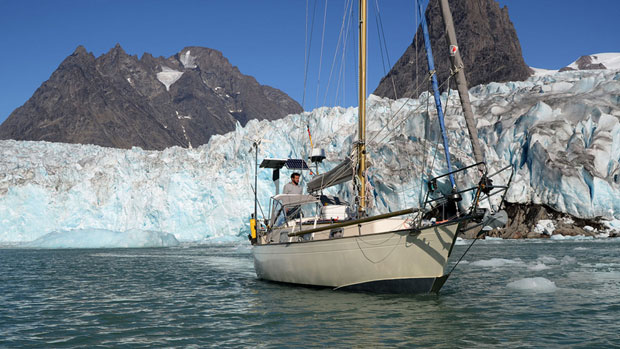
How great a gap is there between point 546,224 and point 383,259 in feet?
122

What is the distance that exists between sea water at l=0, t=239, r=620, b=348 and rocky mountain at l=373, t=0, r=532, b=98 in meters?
95.0

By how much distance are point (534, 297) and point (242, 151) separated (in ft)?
130

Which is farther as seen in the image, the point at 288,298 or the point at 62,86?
the point at 62,86

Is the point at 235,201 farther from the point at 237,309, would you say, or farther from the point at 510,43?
the point at 510,43

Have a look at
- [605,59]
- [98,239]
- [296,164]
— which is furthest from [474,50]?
[296,164]

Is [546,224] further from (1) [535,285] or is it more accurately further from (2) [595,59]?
(2) [595,59]

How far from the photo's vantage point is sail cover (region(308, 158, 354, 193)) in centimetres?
1599

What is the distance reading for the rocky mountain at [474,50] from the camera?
108m

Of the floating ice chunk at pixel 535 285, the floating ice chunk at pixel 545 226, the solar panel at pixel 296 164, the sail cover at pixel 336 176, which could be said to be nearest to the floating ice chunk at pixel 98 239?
the solar panel at pixel 296 164

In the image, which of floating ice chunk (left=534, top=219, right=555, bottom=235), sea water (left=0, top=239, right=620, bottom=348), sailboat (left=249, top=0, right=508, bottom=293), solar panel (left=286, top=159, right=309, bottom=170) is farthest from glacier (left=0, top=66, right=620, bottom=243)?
sea water (left=0, top=239, right=620, bottom=348)

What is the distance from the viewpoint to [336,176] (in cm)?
1625

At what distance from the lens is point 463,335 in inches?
332

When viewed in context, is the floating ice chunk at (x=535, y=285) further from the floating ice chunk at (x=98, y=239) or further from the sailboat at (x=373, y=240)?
the floating ice chunk at (x=98, y=239)

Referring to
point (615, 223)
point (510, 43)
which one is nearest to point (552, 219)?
point (615, 223)
